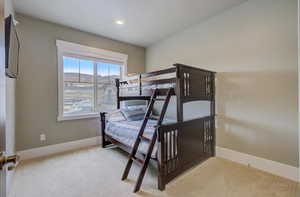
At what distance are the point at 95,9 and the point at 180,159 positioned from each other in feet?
9.59

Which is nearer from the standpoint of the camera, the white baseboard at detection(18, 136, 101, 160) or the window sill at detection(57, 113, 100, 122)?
the white baseboard at detection(18, 136, 101, 160)

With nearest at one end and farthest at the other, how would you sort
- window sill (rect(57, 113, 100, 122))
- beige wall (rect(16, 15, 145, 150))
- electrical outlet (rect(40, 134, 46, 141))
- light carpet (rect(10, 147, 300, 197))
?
light carpet (rect(10, 147, 300, 197))
beige wall (rect(16, 15, 145, 150))
electrical outlet (rect(40, 134, 46, 141))
window sill (rect(57, 113, 100, 122))

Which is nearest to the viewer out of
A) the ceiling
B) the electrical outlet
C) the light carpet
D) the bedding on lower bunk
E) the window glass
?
the light carpet

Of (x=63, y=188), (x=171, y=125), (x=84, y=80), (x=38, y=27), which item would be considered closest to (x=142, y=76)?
(x=171, y=125)

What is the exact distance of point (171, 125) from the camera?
2074mm

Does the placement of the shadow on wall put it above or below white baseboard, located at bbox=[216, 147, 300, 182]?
above

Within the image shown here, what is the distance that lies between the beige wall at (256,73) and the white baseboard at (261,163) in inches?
3.0

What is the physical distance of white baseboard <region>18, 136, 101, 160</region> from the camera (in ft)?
9.15

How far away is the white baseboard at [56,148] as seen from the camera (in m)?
2.79

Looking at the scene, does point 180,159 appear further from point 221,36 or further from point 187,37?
point 187,37

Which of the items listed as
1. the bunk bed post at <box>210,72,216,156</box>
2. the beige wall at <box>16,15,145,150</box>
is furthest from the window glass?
the bunk bed post at <box>210,72,216,156</box>

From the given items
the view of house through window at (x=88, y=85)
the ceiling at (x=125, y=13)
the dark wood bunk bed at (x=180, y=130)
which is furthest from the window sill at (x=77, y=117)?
the ceiling at (x=125, y=13)

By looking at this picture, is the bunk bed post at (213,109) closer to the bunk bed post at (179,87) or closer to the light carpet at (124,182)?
the light carpet at (124,182)

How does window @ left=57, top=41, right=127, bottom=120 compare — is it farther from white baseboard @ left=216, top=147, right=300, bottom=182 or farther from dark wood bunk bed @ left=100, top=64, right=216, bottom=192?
white baseboard @ left=216, top=147, right=300, bottom=182
